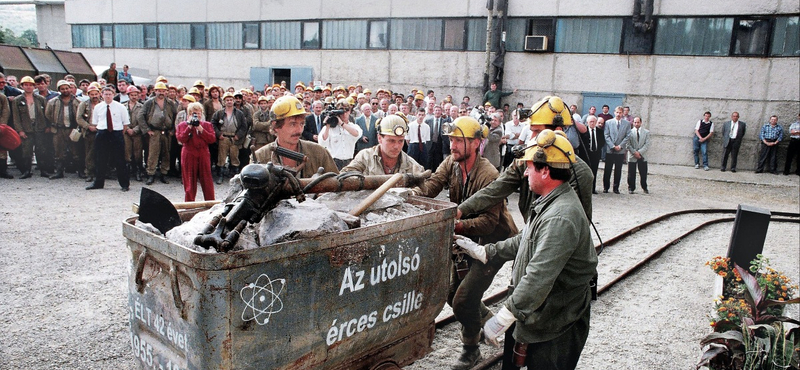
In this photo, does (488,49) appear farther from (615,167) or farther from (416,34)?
(615,167)

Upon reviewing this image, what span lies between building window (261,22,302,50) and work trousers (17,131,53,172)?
1224cm

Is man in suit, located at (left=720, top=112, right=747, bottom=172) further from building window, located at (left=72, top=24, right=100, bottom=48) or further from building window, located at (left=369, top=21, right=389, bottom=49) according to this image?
building window, located at (left=72, top=24, right=100, bottom=48)

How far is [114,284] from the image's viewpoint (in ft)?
17.8

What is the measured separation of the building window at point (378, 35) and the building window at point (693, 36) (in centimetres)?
919

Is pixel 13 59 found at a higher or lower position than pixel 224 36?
lower

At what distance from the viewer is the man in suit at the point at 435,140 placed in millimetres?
11797

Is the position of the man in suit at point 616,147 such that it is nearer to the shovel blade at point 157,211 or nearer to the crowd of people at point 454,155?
the crowd of people at point 454,155

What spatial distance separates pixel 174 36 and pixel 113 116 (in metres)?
16.4

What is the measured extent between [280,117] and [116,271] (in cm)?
298

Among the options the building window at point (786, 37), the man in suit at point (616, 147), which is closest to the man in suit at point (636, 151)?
the man in suit at point (616, 147)

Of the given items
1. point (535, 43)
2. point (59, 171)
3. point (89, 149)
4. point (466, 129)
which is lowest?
point (59, 171)

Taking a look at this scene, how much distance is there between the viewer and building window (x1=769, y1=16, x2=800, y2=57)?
606 inches

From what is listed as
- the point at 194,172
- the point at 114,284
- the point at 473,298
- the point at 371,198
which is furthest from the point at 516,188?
the point at 194,172

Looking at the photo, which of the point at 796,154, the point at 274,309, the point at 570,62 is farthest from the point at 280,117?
the point at 796,154
